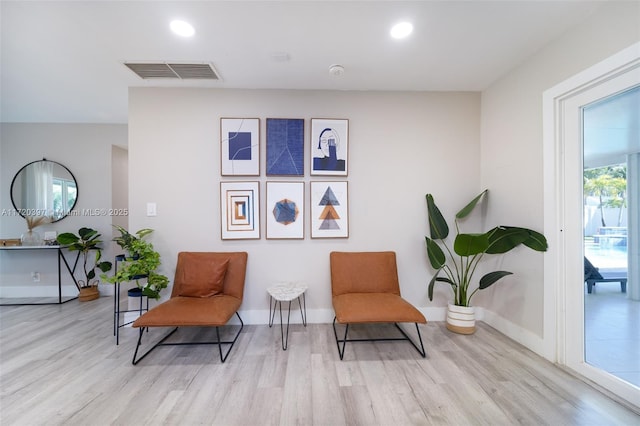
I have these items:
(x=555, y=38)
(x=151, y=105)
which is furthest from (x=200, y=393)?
(x=555, y=38)

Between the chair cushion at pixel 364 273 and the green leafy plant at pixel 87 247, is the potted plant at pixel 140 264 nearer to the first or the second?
the green leafy plant at pixel 87 247

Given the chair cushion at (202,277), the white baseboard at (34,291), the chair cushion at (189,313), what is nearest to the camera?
the chair cushion at (189,313)

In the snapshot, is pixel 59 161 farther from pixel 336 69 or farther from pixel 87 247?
pixel 336 69

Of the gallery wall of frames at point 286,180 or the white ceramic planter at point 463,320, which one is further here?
the gallery wall of frames at point 286,180

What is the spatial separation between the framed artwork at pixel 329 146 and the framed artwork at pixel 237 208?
2.42 ft

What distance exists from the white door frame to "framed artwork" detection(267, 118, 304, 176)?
222 cm

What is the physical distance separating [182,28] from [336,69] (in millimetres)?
1278

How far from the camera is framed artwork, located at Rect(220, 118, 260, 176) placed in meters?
2.54

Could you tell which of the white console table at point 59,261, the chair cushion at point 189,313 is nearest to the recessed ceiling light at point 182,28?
the chair cushion at point 189,313

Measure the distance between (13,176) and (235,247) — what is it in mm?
3916

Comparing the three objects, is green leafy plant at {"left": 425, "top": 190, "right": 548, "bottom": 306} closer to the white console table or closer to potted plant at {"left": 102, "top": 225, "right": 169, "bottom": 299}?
potted plant at {"left": 102, "top": 225, "right": 169, "bottom": 299}

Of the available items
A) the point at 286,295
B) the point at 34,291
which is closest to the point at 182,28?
the point at 286,295

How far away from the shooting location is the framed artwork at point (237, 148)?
2.54 metres

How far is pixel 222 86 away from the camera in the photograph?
2537mm
